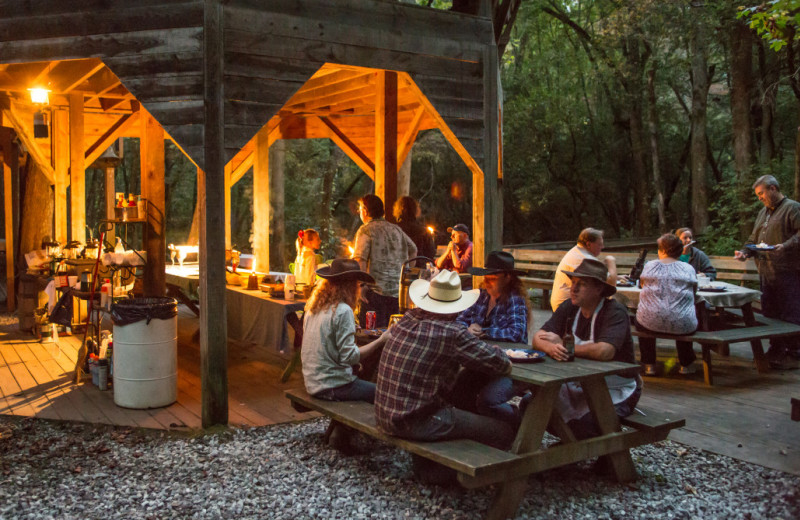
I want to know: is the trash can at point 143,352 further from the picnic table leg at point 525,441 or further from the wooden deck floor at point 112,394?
the picnic table leg at point 525,441

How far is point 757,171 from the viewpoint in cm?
1606

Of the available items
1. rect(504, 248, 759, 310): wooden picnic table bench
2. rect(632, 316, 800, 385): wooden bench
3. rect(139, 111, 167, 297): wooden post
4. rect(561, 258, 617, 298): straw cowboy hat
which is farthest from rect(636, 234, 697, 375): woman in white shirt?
rect(139, 111, 167, 297): wooden post

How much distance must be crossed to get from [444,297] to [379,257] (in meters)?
2.72

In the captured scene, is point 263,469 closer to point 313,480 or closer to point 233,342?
point 313,480

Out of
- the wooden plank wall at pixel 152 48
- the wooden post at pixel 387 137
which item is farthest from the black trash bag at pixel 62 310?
the wooden post at pixel 387 137

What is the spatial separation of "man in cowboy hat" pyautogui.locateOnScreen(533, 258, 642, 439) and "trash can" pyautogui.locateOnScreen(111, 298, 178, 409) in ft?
10.4

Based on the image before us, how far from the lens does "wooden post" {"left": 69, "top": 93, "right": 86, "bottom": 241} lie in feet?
31.8

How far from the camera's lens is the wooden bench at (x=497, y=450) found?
11.8 ft

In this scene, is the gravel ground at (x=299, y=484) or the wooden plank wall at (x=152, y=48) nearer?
the gravel ground at (x=299, y=484)

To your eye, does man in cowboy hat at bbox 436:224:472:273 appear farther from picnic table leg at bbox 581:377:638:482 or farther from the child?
picnic table leg at bbox 581:377:638:482

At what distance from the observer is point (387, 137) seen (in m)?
8.12

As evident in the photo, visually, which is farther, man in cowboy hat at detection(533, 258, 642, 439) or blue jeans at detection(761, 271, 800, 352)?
blue jeans at detection(761, 271, 800, 352)

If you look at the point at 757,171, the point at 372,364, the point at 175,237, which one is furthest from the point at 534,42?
the point at 372,364

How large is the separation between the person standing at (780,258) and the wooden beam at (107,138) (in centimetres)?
933
